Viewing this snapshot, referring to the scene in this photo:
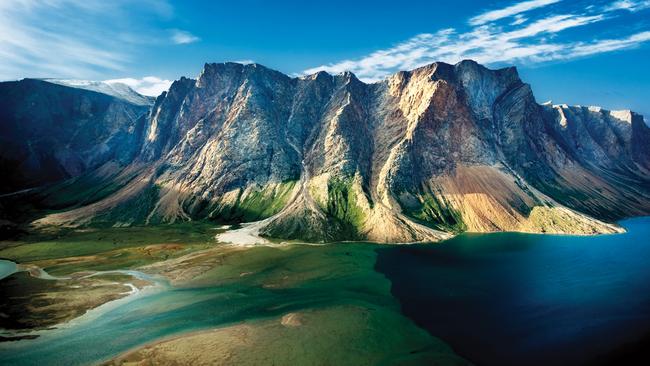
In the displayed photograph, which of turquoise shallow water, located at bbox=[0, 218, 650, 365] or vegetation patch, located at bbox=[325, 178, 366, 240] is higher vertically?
vegetation patch, located at bbox=[325, 178, 366, 240]

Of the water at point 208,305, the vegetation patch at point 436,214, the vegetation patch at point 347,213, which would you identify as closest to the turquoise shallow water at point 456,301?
the water at point 208,305

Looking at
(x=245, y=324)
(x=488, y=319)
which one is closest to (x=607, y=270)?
(x=488, y=319)

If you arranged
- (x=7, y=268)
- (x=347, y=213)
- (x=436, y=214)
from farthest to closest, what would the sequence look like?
(x=436, y=214) → (x=347, y=213) → (x=7, y=268)

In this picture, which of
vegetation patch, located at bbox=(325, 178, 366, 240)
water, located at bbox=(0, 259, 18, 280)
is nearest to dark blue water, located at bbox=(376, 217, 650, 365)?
vegetation patch, located at bbox=(325, 178, 366, 240)

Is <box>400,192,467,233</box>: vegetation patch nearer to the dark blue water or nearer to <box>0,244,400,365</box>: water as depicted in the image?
the dark blue water

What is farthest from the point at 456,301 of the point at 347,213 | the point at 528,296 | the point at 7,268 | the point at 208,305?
the point at 7,268

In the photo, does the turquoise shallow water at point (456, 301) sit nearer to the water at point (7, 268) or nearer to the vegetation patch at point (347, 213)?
the vegetation patch at point (347, 213)

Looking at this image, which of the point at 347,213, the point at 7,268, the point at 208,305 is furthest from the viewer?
the point at 347,213

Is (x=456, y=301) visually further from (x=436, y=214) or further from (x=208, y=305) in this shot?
(x=436, y=214)

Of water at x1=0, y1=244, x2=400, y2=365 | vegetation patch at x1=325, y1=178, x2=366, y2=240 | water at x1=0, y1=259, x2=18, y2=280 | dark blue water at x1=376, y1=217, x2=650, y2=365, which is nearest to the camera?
dark blue water at x1=376, y1=217, x2=650, y2=365
